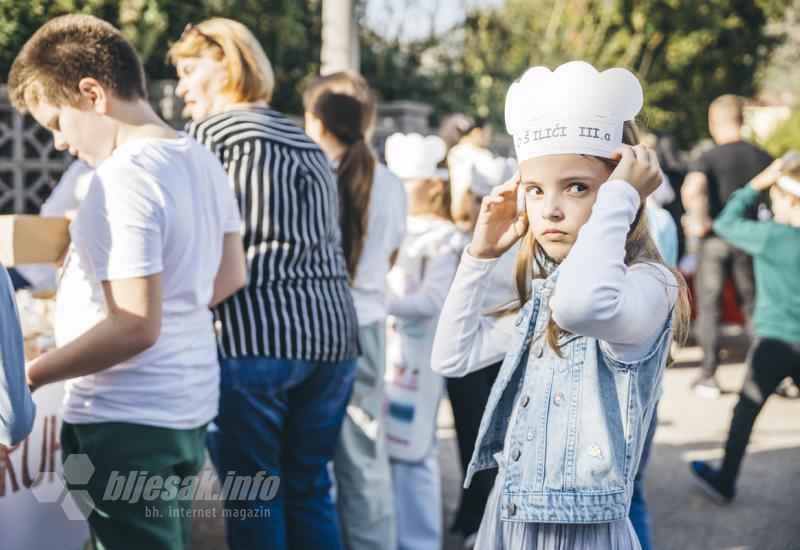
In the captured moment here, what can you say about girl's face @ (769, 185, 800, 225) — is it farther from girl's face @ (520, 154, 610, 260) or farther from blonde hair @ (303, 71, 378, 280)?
girl's face @ (520, 154, 610, 260)

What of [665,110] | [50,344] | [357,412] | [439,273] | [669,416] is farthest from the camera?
[665,110]

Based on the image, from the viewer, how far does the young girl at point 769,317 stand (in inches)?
177

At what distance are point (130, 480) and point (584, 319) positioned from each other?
4.00ft

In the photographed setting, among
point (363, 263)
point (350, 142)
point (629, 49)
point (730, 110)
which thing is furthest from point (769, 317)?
point (629, 49)

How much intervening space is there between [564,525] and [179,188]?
1217mm

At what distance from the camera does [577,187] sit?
5.84 ft

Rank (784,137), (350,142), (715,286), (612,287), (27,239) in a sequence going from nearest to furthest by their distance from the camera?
(612,287) < (27,239) < (350,142) < (715,286) < (784,137)

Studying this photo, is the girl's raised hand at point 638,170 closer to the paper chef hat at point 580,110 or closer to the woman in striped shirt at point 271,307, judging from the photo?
the paper chef hat at point 580,110

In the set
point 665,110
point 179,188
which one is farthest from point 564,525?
point 665,110

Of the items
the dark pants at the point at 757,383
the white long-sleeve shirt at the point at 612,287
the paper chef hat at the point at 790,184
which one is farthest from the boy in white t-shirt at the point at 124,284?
the dark pants at the point at 757,383

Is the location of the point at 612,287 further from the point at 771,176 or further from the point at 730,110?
the point at 730,110

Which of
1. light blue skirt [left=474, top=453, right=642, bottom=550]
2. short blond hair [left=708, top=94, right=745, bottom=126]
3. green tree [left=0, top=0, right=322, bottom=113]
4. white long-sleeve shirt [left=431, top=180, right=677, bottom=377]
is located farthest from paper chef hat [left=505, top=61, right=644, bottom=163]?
short blond hair [left=708, top=94, right=745, bottom=126]

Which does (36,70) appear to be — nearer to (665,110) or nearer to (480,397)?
(480,397)

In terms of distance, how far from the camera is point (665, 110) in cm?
1468
